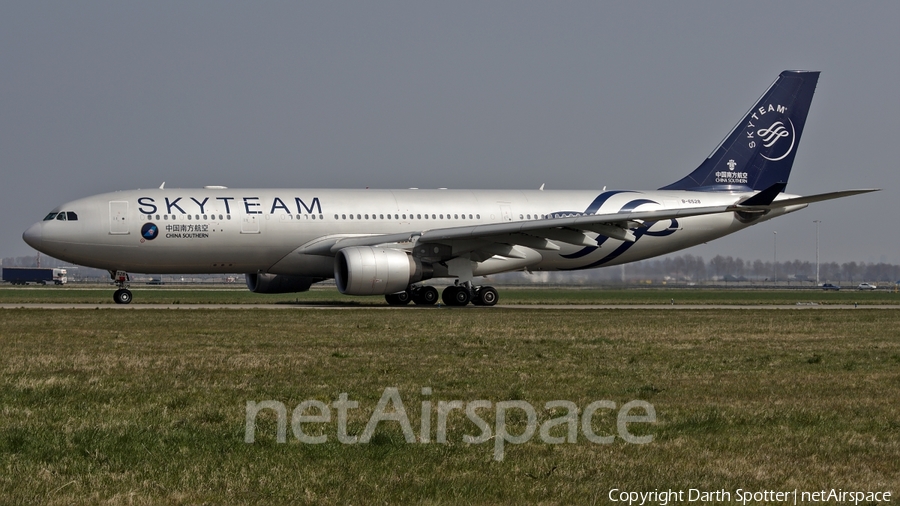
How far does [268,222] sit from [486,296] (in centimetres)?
689

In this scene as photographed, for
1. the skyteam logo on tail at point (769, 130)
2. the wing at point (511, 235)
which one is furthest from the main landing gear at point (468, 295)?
the skyteam logo on tail at point (769, 130)

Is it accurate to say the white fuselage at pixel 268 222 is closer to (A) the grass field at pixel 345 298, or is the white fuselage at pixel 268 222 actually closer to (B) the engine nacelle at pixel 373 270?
(B) the engine nacelle at pixel 373 270

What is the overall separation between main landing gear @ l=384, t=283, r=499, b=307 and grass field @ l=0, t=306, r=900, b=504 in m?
10.6

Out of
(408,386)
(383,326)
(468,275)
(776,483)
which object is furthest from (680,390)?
(468,275)

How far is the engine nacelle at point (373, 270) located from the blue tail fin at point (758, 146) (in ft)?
41.8

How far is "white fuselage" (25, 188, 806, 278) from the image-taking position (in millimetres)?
29250

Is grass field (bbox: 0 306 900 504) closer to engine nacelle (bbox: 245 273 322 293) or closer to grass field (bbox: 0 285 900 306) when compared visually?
engine nacelle (bbox: 245 273 322 293)

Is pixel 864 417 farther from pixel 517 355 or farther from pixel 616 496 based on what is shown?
pixel 517 355

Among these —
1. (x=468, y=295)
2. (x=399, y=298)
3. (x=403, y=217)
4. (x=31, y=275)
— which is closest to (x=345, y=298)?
(x=399, y=298)

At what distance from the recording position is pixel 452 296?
101 feet

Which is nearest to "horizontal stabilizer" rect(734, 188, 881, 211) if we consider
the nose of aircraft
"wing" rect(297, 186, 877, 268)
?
"wing" rect(297, 186, 877, 268)

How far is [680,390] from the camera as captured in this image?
1125 centimetres

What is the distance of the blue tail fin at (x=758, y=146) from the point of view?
36781mm

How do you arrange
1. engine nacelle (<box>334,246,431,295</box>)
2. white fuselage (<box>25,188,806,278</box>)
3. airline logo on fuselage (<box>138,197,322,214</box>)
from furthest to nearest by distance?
airline logo on fuselage (<box>138,197,322,214</box>)
white fuselage (<box>25,188,806,278</box>)
engine nacelle (<box>334,246,431,295</box>)
